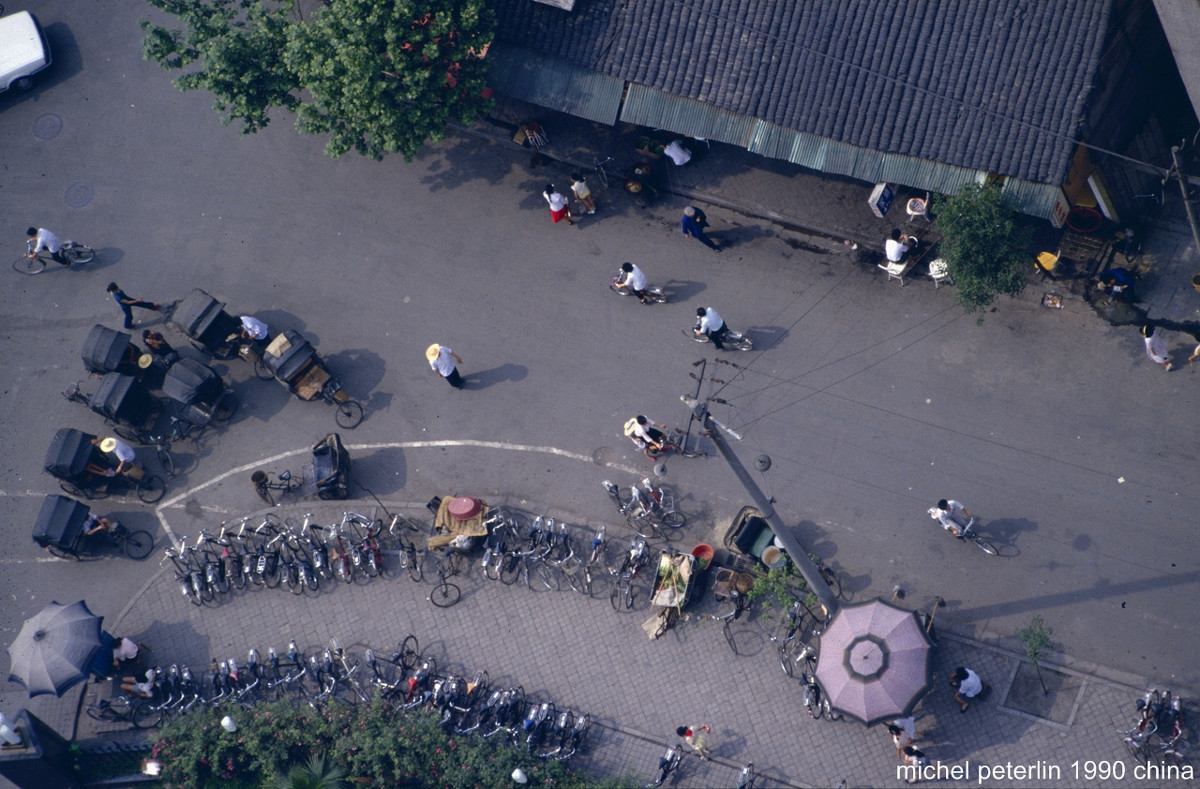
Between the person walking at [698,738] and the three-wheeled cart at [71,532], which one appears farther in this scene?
the three-wheeled cart at [71,532]

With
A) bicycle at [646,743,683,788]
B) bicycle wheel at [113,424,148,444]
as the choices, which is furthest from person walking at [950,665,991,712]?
bicycle wheel at [113,424,148,444]

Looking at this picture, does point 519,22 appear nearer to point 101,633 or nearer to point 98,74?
point 98,74

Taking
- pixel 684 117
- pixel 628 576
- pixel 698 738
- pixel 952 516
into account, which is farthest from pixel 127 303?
pixel 952 516

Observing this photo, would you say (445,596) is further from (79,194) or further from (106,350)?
(79,194)

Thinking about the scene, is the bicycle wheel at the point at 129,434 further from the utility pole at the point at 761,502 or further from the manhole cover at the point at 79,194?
the utility pole at the point at 761,502

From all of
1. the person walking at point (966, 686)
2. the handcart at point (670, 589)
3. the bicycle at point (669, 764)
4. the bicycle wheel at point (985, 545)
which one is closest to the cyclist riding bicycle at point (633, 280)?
the handcart at point (670, 589)

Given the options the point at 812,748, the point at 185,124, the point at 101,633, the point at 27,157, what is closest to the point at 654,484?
the point at 812,748
